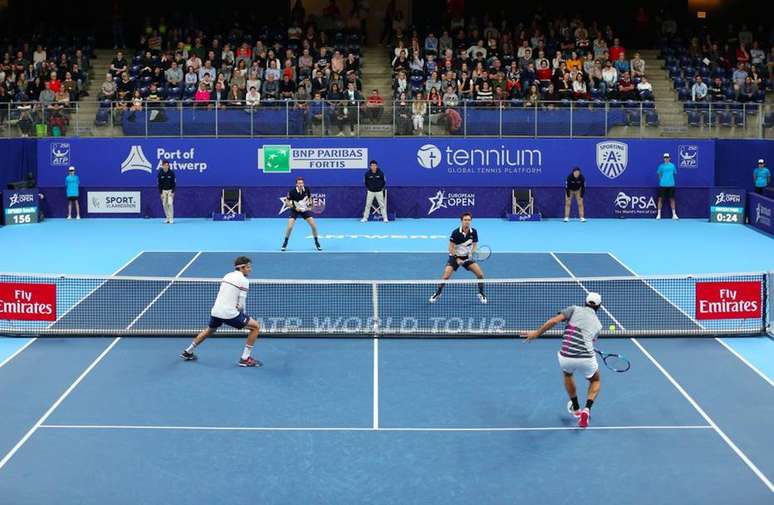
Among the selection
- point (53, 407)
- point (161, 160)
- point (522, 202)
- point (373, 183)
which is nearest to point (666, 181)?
point (522, 202)

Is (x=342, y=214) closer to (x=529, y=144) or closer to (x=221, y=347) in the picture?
(x=529, y=144)

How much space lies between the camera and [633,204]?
1426 inches

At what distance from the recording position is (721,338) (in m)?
18.9

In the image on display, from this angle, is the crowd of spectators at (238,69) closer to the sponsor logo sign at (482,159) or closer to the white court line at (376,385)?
the sponsor logo sign at (482,159)

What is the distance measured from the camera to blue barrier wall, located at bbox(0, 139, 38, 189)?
35688mm

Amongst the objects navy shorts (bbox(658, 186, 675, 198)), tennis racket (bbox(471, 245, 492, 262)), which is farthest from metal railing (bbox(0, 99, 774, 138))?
tennis racket (bbox(471, 245, 492, 262))

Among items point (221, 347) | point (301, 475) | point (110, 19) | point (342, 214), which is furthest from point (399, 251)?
point (110, 19)

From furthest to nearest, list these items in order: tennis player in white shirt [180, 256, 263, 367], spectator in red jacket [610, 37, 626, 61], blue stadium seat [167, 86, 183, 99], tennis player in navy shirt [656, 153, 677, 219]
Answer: spectator in red jacket [610, 37, 626, 61] → blue stadium seat [167, 86, 183, 99] → tennis player in navy shirt [656, 153, 677, 219] → tennis player in white shirt [180, 256, 263, 367]

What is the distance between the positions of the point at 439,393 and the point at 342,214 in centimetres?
2055

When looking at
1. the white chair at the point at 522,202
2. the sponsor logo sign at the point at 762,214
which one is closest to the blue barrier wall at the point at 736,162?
the sponsor logo sign at the point at 762,214

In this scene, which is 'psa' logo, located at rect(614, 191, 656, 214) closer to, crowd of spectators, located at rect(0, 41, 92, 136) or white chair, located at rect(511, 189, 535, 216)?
white chair, located at rect(511, 189, 535, 216)

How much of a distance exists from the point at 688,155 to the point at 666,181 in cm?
169

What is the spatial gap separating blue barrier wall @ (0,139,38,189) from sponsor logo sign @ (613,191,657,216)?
18989mm

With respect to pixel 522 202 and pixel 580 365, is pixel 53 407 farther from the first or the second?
pixel 522 202
